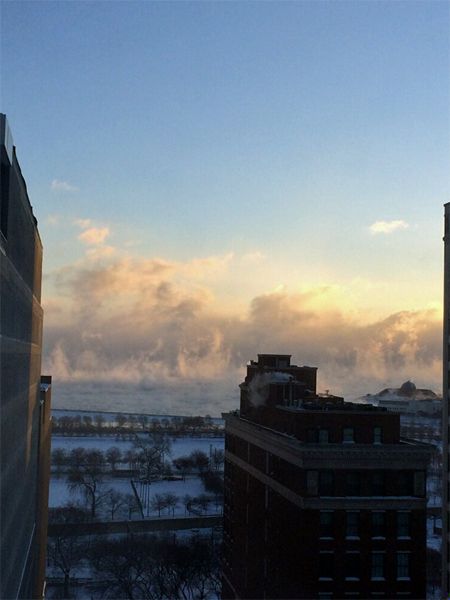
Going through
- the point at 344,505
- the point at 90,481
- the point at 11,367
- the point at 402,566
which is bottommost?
the point at 90,481

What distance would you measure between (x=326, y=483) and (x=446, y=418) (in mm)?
9493

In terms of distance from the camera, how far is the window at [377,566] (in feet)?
92.1

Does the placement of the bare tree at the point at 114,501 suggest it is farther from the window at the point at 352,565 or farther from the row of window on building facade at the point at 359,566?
the window at the point at 352,565

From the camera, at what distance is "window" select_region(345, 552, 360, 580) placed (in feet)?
91.8

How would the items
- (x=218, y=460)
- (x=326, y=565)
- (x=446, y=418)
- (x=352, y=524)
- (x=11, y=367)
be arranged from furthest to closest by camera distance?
(x=218, y=460)
(x=446, y=418)
(x=352, y=524)
(x=326, y=565)
(x=11, y=367)

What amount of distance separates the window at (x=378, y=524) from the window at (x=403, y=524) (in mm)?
690

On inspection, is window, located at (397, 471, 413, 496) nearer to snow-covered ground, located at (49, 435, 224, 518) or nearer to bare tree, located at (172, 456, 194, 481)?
snow-covered ground, located at (49, 435, 224, 518)

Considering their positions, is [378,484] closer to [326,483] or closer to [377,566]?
[326,483]

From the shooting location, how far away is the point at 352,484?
2891 centimetres

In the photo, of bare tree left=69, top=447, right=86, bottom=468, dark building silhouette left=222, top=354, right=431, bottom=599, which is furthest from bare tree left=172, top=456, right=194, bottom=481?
dark building silhouette left=222, top=354, right=431, bottom=599

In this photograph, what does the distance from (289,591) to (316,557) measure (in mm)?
3671

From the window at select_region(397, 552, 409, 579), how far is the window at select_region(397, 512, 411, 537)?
2.76 ft

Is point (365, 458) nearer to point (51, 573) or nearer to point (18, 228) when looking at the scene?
point (18, 228)

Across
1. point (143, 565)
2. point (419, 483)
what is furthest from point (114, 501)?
point (419, 483)
